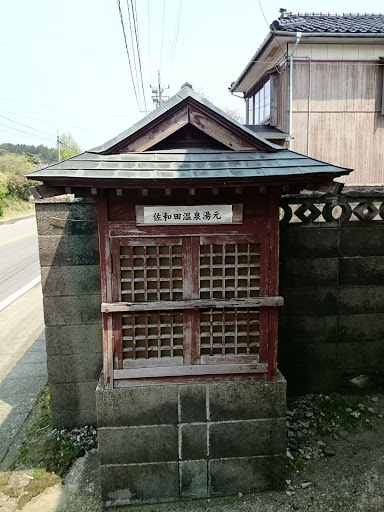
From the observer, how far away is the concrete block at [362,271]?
6.21 meters

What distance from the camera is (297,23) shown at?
1380 cm

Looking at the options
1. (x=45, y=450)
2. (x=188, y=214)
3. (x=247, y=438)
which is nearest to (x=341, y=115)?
(x=188, y=214)

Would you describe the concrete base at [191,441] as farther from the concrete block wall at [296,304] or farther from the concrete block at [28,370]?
the concrete block at [28,370]

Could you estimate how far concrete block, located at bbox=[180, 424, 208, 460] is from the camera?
4.83 metres

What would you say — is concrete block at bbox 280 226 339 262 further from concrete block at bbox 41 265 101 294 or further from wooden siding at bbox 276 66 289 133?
wooden siding at bbox 276 66 289 133

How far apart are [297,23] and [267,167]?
12.6 m

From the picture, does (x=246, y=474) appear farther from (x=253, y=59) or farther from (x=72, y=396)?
(x=253, y=59)

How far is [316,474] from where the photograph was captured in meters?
5.12

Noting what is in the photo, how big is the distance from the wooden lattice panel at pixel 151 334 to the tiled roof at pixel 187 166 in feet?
5.78

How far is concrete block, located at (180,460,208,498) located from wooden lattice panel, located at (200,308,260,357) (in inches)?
55.9

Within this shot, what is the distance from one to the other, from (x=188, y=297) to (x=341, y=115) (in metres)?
12.5

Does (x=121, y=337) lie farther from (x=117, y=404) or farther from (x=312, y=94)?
(x=312, y=94)

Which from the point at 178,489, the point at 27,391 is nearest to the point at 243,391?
the point at 178,489

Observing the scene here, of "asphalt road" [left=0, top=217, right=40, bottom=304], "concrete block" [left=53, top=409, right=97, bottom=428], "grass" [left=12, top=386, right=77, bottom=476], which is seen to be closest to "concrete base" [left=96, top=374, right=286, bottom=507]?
"grass" [left=12, top=386, right=77, bottom=476]
